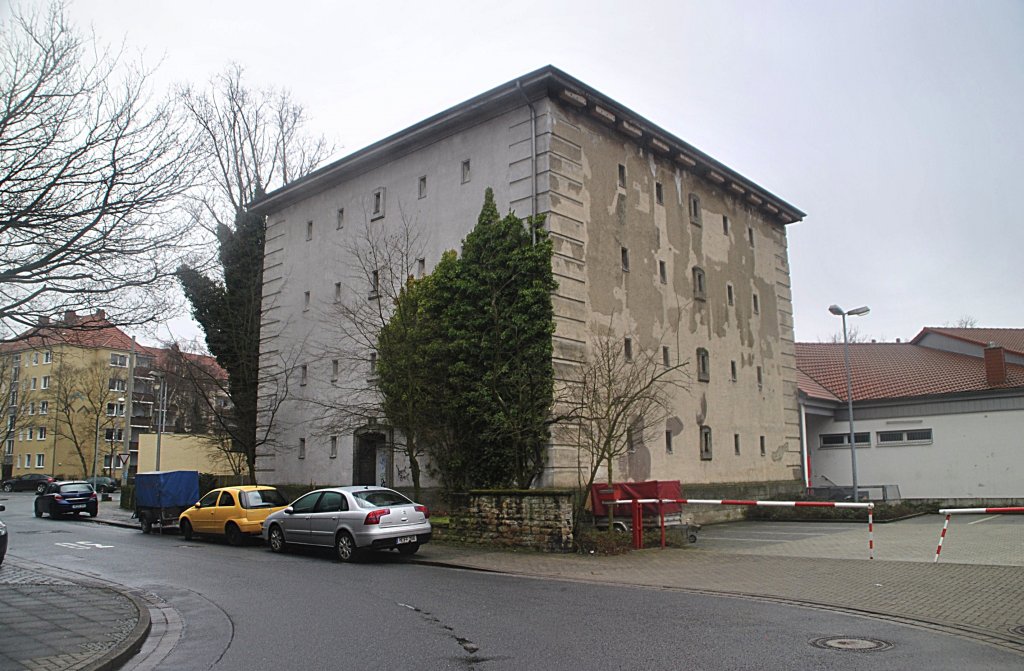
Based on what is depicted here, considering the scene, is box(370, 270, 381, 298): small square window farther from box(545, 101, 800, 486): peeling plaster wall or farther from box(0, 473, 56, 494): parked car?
box(0, 473, 56, 494): parked car

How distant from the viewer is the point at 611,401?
18781 millimetres

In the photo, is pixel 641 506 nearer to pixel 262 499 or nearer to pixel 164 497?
pixel 262 499

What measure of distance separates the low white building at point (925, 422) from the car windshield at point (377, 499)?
22440 millimetres

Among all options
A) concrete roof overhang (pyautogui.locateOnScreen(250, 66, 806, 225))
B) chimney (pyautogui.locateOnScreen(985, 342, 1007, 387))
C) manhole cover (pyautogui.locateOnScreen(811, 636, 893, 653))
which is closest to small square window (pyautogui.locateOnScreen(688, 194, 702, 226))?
concrete roof overhang (pyautogui.locateOnScreen(250, 66, 806, 225))

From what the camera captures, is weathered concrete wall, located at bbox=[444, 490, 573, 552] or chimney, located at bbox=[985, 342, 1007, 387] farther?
chimney, located at bbox=[985, 342, 1007, 387]

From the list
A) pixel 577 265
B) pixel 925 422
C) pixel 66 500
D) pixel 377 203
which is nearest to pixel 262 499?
pixel 577 265

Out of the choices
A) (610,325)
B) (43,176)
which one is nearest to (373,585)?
(43,176)

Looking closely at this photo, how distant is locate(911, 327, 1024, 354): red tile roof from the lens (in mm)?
40550

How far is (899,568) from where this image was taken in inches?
553

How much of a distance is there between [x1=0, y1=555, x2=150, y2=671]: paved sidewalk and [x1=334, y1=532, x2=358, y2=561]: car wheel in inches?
189

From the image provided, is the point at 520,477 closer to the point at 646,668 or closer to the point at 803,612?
the point at 803,612

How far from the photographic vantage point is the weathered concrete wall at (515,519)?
57.2 ft

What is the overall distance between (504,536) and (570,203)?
9883 mm

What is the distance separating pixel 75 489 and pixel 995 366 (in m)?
39.7
